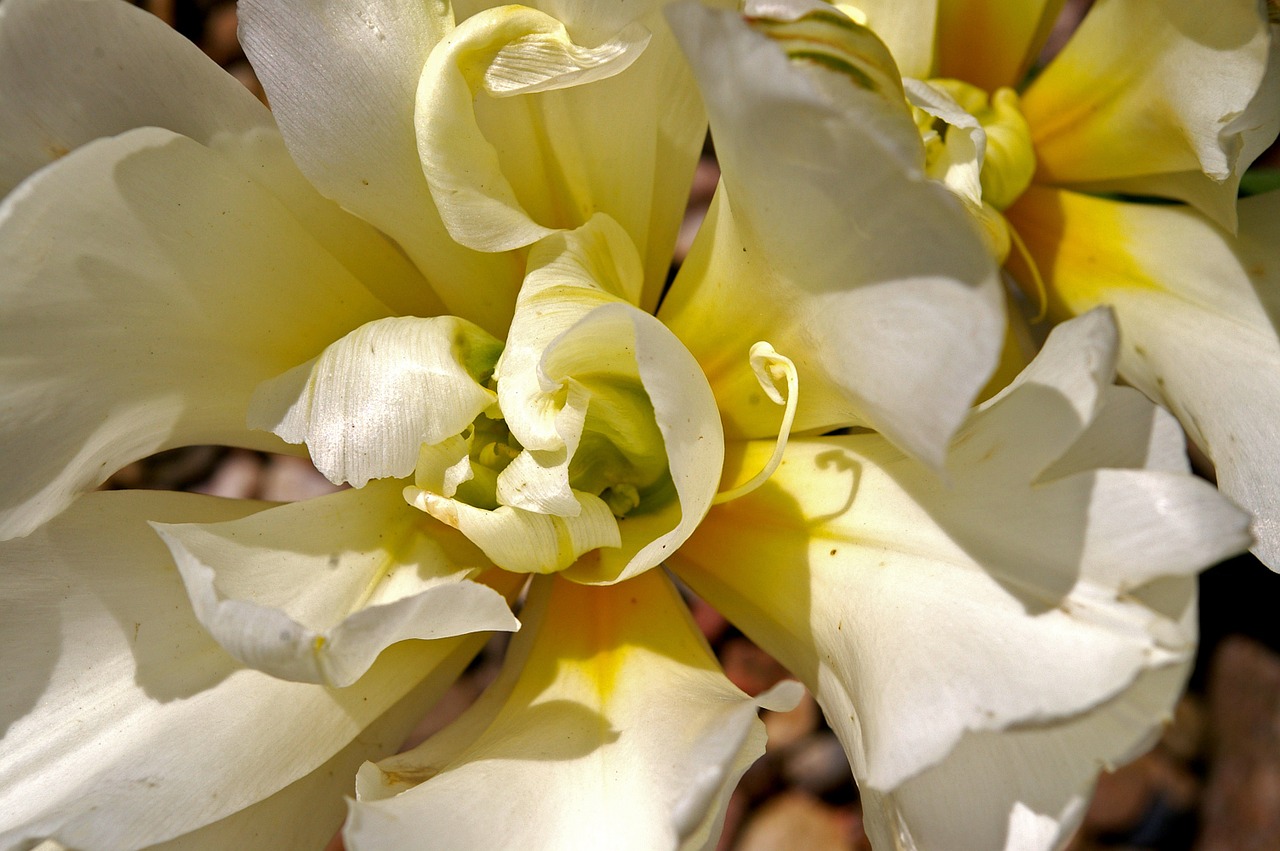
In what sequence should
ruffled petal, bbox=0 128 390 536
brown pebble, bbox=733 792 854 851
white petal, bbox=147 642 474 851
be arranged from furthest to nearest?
brown pebble, bbox=733 792 854 851, white petal, bbox=147 642 474 851, ruffled petal, bbox=0 128 390 536

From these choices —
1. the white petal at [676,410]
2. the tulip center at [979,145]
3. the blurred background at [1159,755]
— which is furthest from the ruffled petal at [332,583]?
the blurred background at [1159,755]

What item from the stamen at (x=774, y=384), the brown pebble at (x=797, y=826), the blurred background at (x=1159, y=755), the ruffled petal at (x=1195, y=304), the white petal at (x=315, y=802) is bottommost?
the brown pebble at (x=797, y=826)

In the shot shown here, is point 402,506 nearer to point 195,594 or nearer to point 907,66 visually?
point 195,594

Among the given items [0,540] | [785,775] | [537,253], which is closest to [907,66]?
[537,253]

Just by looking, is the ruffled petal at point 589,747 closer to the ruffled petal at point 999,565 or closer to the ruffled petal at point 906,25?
the ruffled petal at point 999,565

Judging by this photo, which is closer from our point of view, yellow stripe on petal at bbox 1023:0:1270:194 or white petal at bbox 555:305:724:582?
white petal at bbox 555:305:724:582

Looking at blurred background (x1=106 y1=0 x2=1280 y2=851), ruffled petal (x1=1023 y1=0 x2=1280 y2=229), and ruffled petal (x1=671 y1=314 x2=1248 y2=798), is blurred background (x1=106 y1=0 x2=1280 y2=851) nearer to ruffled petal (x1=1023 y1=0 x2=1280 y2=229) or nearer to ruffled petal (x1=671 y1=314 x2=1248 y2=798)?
ruffled petal (x1=1023 y1=0 x2=1280 y2=229)

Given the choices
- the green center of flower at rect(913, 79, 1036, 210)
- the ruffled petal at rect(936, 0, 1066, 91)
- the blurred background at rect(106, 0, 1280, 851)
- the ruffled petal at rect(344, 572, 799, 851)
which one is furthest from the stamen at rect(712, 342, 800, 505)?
the blurred background at rect(106, 0, 1280, 851)
